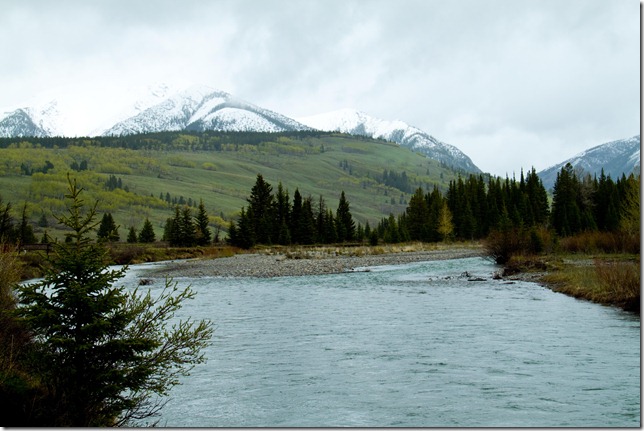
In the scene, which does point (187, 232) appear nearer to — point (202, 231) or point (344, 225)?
point (202, 231)

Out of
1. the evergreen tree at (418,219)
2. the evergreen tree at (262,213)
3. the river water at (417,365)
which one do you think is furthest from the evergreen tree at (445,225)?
the river water at (417,365)

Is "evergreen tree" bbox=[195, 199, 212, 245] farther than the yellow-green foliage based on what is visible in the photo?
Yes

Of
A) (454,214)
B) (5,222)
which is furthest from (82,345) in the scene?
(454,214)

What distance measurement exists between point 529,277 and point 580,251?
16875 mm

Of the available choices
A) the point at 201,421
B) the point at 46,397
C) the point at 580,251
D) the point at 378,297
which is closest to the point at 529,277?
the point at 378,297

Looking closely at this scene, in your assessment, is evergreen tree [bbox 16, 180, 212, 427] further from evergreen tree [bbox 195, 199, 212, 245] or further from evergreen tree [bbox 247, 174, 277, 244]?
evergreen tree [bbox 195, 199, 212, 245]

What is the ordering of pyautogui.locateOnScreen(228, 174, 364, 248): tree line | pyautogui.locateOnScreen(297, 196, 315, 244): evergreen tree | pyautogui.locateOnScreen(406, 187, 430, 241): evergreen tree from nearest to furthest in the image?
1. pyautogui.locateOnScreen(228, 174, 364, 248): tree line
2. pyautogui.locateOnScreen(297, 196, 315, 244): evergreen tree
3. pyautogui.locateOnScreen(406, 187, 430, 241): evergreen tree

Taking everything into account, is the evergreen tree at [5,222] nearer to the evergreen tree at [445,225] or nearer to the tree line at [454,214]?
the tree line at [454,214]

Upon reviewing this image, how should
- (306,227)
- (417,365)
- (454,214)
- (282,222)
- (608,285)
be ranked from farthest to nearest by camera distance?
(454,214) → (282,222) → (306,227) → (608,285) → (417,365)

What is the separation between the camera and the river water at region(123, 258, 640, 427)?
1212 centimetres

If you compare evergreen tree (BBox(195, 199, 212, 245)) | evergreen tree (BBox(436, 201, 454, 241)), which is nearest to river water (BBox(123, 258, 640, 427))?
evergreen tree (BBox(195, 199, 212, 245))

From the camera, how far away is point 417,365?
16.2m

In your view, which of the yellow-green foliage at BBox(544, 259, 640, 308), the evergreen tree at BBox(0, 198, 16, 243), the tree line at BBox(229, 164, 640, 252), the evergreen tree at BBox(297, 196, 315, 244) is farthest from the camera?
the evergreen tree at BBox(297, 196, 315, 244)

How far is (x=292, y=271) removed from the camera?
51438 millimetres
